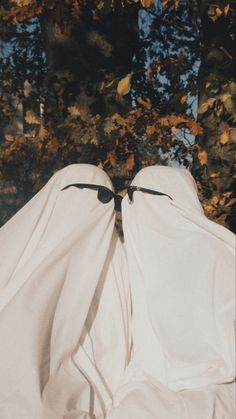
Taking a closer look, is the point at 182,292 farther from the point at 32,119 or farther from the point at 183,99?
the point at 32,119

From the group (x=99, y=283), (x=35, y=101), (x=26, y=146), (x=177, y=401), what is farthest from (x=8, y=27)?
(x=177, y=401)

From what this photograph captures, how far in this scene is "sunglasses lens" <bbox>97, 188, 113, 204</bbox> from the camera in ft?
9.87

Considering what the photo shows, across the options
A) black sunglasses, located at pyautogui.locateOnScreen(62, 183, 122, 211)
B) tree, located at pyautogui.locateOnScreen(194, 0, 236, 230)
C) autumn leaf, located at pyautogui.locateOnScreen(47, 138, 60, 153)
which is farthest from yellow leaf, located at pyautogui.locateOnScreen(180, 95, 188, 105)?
black sunglasses, located at pyautogui.locateOnScreen(62, 183, 122, 211)

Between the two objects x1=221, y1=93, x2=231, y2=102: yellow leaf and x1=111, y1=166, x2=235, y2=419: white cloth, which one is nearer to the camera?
x1=111, y1=166, x2=235, y2=419: white cloth

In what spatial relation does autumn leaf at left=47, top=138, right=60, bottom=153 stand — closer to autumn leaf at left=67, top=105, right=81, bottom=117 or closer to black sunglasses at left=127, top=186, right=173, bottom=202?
autumn leaf at left=67, top=105, right=81, bottom=117

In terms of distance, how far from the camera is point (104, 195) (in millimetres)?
3033

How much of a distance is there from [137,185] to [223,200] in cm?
186

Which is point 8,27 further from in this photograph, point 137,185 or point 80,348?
point 80,348

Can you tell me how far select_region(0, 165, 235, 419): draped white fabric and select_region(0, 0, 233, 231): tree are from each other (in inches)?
58.9

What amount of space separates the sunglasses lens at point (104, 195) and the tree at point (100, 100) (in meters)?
1.21

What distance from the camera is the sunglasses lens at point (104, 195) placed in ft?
9.87

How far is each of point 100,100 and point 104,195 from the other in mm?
2136

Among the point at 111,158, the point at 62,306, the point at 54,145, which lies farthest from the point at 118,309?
the point at 54,145

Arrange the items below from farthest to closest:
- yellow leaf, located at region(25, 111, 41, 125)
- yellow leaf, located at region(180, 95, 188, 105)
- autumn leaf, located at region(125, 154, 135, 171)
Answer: yellow leaf, located at region(25, 111, 41, 125) → autumn leaf, located at region(125, 154, 135, 171) → yellow leaf, located at region(180, 95, 188, 105)
